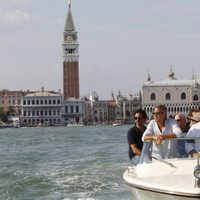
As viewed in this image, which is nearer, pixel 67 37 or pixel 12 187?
pixel 12 187

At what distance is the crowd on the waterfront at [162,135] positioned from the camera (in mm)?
6766

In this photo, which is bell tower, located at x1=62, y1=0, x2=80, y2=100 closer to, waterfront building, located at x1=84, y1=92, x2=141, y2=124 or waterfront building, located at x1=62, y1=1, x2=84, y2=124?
waterfront building, located at x1=62, y1=1, x2=84, y2=124

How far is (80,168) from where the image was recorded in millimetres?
17094

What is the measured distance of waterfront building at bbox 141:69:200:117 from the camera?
373ft

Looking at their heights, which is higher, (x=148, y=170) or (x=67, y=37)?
(x=67, y=37)

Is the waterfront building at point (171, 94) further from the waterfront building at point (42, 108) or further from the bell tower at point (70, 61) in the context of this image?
the waterfront building at point (42, 108)

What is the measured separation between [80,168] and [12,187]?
13.4ft

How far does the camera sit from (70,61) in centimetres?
12081

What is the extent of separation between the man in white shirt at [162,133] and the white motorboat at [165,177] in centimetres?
3

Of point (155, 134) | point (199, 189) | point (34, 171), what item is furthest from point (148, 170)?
point (34, 171)

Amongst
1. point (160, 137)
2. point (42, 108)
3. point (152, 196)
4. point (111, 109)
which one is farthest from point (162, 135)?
point (111, 109)

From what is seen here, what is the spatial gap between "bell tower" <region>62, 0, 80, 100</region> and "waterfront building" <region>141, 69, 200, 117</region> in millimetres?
11859

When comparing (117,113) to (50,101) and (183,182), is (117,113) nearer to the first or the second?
(50,101)

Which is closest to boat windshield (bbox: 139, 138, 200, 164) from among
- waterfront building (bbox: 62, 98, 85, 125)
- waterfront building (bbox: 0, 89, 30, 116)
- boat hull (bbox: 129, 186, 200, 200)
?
boat hull (bbox: 129, 186, 200, 200)
